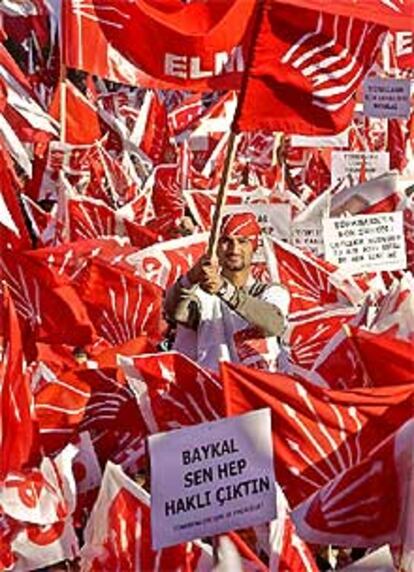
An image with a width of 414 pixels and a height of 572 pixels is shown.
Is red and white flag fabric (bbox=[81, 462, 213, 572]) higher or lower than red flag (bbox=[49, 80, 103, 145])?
lower

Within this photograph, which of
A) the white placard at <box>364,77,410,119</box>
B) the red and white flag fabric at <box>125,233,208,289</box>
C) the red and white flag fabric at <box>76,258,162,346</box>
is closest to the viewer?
the red and white flag fabric at <box>76,258,162,346</box>

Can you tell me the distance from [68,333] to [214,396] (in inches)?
62.7

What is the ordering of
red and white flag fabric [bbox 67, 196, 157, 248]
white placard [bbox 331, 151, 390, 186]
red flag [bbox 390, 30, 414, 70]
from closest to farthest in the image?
red and white flag fabric [bbox 67, 196, 157, 248] → white placard [bbox 331, 151, 390, 186] → red flag [bbox 390, 30, 414, 70]

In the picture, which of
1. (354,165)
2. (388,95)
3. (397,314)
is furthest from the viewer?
(388,95)

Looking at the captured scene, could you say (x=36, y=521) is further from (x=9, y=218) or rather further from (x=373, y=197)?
(x=373, y=197)

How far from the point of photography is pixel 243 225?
6.38 metres

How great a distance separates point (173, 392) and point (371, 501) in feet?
2.04

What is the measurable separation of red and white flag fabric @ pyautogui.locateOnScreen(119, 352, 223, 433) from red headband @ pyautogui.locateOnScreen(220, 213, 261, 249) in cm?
276

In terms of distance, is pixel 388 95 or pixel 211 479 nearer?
pixel 211 479

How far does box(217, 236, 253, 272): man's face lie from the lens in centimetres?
471

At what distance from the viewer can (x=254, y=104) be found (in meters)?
4.29

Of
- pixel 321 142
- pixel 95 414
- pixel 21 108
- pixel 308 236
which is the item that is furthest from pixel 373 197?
pixel 95 414

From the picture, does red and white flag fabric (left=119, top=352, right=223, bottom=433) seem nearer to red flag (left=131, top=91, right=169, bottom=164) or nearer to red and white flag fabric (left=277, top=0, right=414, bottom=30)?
red and white flag fabric (left=277, top=0, right=414, bottom=30)

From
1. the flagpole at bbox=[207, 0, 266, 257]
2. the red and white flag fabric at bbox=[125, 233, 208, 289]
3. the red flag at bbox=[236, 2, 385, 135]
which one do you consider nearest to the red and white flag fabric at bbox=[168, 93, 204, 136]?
the red and white flag fabric at bbox=[125, 233, 208, 289]
